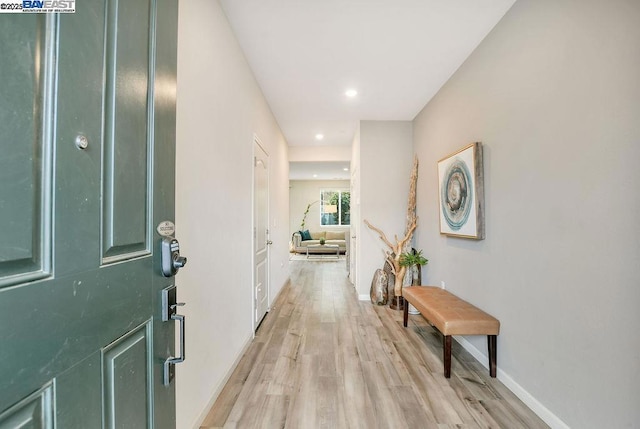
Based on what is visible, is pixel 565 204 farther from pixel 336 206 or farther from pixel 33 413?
pixel 336 206

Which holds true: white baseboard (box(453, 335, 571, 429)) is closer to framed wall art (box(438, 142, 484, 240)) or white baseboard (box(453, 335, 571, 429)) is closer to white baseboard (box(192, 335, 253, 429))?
framed wall art (box(438, 142, 484, 240))

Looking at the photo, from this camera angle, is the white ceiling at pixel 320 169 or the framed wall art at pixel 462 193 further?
the white ceiling at pixel 320 169

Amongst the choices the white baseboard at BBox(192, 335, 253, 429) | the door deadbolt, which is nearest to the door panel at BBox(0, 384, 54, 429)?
the door deadbolt

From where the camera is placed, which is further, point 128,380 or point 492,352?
point 492,352

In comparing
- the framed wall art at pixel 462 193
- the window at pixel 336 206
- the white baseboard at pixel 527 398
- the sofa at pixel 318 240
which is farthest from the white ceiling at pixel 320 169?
the white baseboard at pixel 527 398

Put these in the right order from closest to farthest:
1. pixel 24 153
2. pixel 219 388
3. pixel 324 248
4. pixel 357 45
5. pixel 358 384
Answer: pixel 24 153 < pixel 219 388 < pixel 358 384 < pixel 357 45 < pixel 324 248

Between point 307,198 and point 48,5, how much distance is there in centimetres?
1033

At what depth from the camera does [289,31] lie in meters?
2.28

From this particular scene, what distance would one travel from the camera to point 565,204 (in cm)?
160

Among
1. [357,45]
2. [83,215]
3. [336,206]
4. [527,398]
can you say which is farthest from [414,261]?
[336,206]

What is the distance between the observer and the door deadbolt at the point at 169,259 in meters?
0.85

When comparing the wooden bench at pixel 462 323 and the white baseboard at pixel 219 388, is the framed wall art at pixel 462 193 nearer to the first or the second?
the wooden bench at pixel 462 323

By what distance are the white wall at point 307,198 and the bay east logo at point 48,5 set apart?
10.3 metres

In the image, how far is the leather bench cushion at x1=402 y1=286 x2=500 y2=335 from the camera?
2145mm
